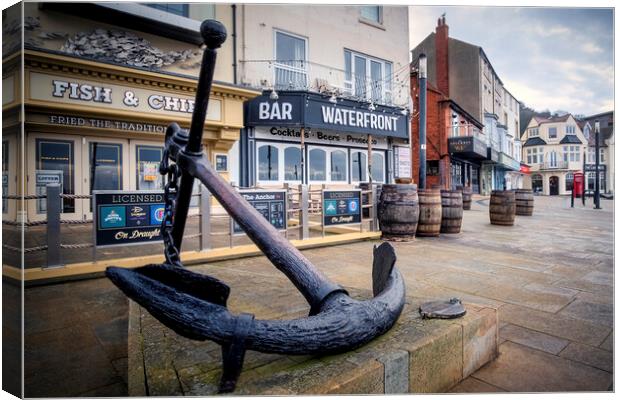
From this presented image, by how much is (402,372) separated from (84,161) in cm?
771

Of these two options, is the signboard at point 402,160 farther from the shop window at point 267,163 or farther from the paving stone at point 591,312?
the paving stone at point 591,312

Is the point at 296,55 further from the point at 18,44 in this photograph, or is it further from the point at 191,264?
the point at 18,44

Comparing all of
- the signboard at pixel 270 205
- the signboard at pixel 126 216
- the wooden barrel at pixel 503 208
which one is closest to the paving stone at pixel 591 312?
the signboard at pixel 270 205

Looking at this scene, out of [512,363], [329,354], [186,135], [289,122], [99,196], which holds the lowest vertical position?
[512,363]

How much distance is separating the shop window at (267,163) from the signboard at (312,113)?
906 mm

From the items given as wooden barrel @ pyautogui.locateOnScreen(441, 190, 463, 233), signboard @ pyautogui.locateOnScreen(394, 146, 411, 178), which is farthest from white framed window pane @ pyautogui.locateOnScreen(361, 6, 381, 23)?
signboard @ pyautogui.locateOnScreen(394, 146, 411, 178)

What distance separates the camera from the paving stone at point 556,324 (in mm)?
2289

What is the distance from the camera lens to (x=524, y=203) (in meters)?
11.1

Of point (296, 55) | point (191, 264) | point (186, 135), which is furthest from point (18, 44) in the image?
point (296, 55)

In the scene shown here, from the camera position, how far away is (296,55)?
31.8 ft

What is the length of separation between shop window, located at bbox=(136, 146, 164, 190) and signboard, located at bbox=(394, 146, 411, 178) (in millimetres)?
8093

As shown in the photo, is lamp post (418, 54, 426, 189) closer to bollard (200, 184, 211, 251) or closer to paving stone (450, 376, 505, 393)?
bollard (200, 184, 211, 251)

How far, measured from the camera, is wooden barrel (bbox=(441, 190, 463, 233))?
7.08 metres

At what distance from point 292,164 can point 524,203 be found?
6836 millimetres
